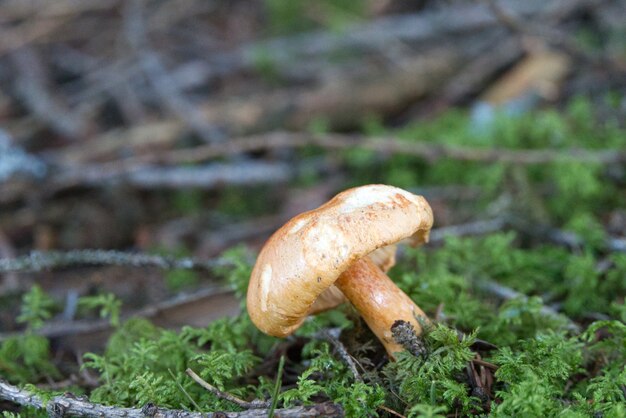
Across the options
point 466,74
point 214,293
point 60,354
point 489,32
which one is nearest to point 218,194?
point 214,293

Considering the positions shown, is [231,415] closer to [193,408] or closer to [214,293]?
[193,408]

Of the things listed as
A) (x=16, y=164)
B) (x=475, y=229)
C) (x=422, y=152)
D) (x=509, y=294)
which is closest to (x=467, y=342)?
(x=509, y=294)

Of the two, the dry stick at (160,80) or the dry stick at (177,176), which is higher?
the dry stick at (160,80)

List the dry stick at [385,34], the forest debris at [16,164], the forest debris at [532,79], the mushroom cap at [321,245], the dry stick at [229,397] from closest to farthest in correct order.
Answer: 1. the mushroom cap at [321,245]
2. the dry stick at [229,397]
3. the forest debris at [16,164]
4. the forest debris at [532,79]
5. the dry stick at [385,34]

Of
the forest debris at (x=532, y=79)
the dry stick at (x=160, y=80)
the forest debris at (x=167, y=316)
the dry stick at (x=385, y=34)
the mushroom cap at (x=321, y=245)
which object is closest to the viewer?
the mushroom cap at (x=321, y=245)

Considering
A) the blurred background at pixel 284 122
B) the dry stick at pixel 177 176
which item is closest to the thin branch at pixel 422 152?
the blurred background at pixel 284 122

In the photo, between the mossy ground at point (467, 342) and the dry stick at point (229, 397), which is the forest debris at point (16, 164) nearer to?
the mossy ground at point (467, 342)

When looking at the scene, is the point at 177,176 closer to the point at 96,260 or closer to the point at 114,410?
the point at 96,260

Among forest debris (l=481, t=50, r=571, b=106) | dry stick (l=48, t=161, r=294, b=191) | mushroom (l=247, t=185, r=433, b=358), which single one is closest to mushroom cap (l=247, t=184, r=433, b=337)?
mushroom (l=247, t=185, r=433, b=358)
